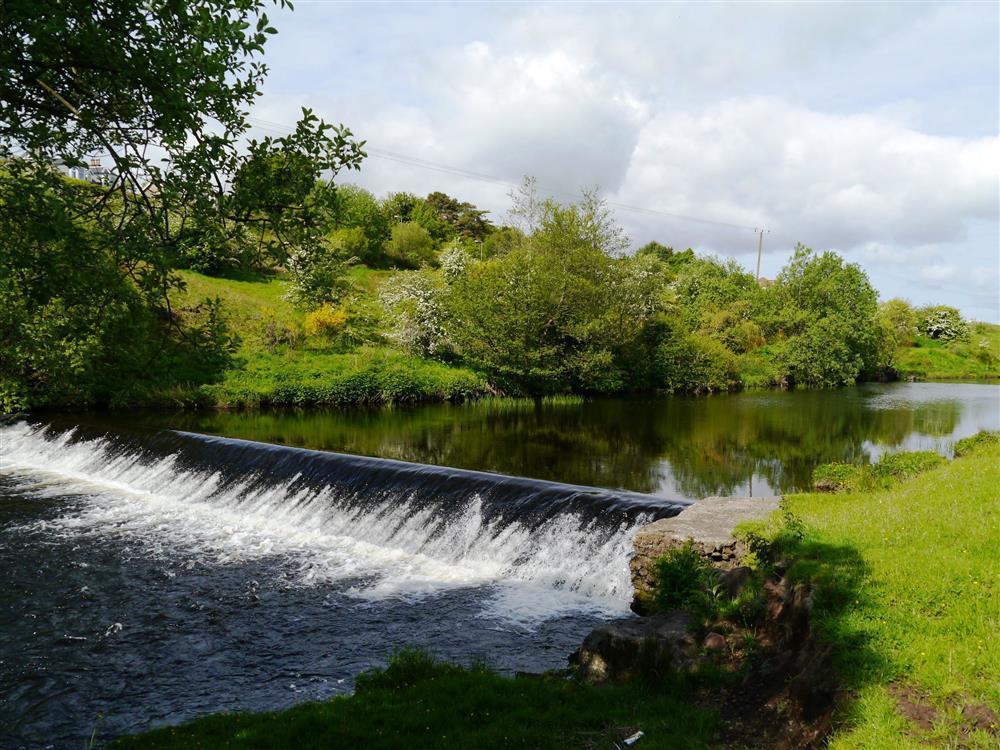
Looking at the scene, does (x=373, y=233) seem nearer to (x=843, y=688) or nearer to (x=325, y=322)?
(x=325, y=322)

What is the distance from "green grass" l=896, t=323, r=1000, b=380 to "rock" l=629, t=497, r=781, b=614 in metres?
63.7

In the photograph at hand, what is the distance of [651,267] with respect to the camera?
47188 mm

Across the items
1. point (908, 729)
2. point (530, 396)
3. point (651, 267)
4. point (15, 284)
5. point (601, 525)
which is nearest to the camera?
point (908, 729)

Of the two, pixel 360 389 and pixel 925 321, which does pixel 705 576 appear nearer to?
pixel 360 389

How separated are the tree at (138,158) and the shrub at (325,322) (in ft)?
107

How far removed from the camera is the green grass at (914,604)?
16.6 ft

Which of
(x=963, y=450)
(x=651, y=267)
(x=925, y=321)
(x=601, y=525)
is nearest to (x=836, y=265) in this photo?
(x=651, y=267)

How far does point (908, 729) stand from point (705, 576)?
393 cm


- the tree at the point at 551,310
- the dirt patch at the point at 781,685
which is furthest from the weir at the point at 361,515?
the tree at the point at 551,310

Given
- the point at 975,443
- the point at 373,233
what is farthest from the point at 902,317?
the point at 975,443

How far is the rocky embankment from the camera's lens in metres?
5.62

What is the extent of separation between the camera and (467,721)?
20.5 ft

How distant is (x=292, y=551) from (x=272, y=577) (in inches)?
60.5

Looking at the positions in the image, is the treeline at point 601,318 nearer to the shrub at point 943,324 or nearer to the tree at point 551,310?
the tree at point 551,310
